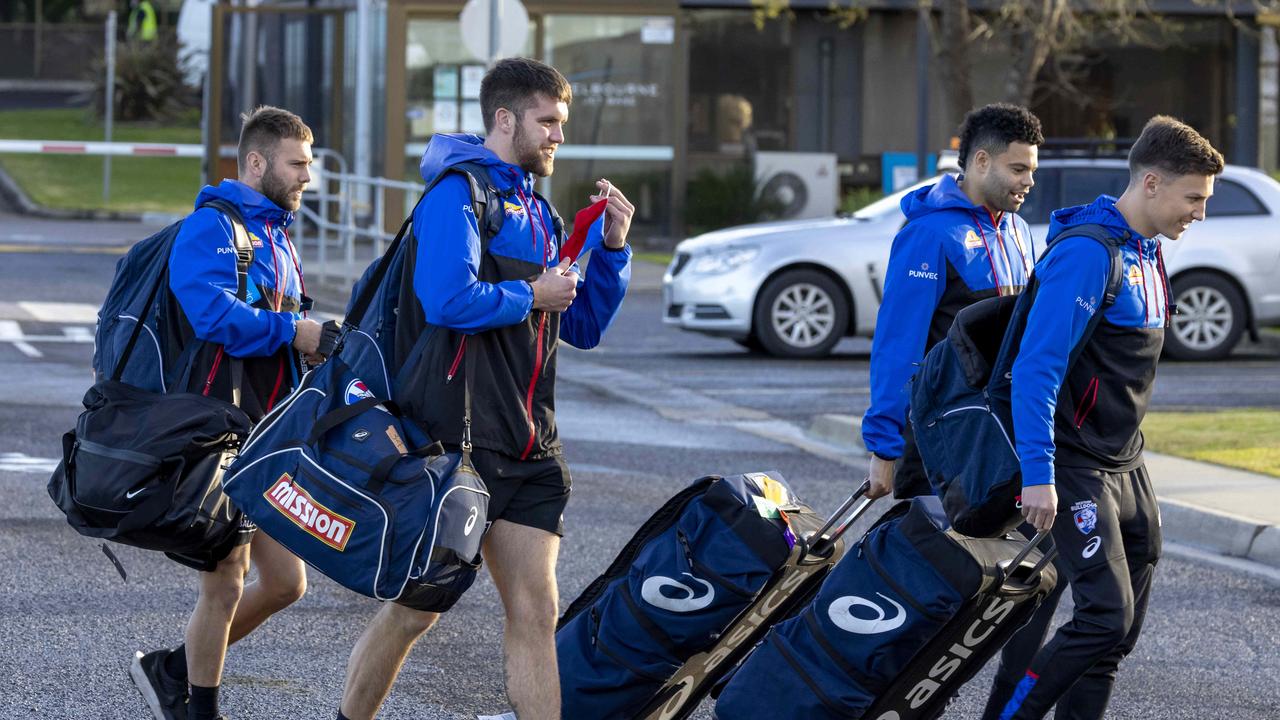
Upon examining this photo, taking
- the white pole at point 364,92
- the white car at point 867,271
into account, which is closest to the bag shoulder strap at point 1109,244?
the white car at point 867,271

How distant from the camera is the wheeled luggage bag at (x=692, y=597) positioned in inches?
184

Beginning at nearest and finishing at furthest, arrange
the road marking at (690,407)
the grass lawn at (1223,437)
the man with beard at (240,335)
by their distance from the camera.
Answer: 1. the man with beard at (240,335)
2. the grass lawn at (1223,437)
3. the road marking at (690,407)

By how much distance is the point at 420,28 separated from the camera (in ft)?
82.9

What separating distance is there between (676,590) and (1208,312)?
39.2 feet

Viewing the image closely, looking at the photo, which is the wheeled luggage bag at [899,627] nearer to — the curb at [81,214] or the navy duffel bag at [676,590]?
the navy duffel bag at [676,590]

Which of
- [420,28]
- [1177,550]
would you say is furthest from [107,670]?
[420,28]

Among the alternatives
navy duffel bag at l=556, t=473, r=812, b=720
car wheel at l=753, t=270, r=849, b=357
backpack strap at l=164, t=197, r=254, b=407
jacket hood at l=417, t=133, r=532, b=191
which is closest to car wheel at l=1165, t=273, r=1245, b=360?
car wheel at l=753, t=270, r=849, b=357

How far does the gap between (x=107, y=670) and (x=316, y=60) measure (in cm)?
2128

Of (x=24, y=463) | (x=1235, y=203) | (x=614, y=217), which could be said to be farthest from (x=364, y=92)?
(x=614, y=217)

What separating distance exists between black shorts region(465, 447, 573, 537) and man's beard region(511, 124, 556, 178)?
26.9 inches

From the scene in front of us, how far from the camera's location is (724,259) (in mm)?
15461

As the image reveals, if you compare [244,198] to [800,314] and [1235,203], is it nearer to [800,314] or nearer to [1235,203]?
[800,314]

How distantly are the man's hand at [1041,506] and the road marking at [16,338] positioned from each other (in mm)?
11101

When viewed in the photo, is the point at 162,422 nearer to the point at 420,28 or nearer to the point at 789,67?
the point at 420,28
